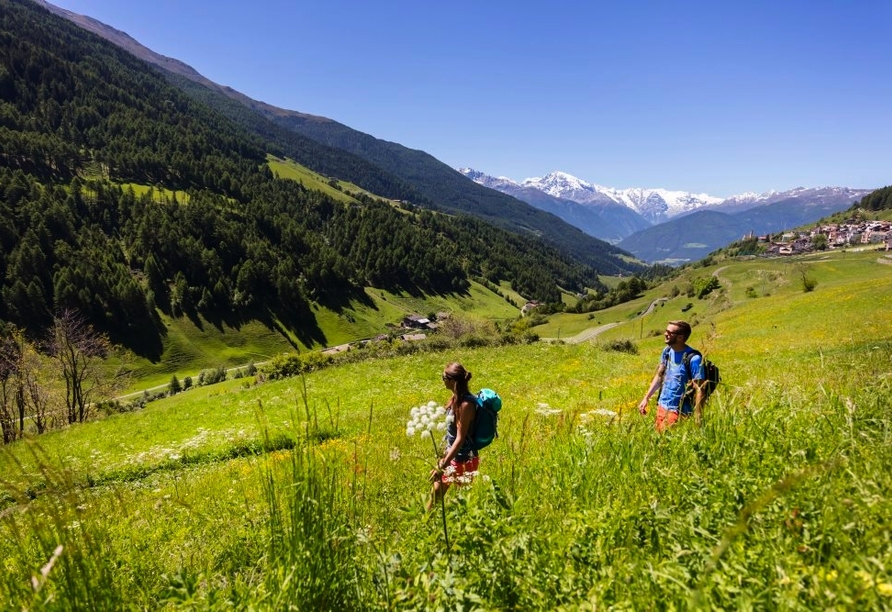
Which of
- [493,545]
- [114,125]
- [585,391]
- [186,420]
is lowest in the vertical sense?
[186,420]

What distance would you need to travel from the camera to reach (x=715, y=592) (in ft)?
6.79

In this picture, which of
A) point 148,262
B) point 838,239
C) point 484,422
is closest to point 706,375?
point 484,422

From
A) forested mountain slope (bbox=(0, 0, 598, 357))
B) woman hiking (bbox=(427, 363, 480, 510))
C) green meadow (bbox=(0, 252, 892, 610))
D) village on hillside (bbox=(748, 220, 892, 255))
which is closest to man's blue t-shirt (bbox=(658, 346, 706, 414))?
green meadow (bbox=(0, 252, 892, 610))

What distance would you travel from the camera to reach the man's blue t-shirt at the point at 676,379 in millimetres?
6914

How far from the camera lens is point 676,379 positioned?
23.3 feet

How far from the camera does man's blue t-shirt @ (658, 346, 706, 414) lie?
22.7ft

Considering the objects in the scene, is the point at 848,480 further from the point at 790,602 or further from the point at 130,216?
the point at 130,216

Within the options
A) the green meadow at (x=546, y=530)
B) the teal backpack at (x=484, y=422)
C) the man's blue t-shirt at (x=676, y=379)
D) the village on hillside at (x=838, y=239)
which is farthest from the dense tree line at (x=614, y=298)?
the teal backpack at (x=484, y=422)

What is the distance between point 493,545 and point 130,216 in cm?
16946

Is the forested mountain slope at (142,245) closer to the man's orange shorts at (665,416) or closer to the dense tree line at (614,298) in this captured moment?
the dense tree line at (614,298)

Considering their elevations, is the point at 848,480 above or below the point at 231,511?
above

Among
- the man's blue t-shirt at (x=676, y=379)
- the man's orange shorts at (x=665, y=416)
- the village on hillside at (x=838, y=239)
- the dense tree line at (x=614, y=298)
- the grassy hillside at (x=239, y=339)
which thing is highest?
the village on hillside at (x=838, y=239)

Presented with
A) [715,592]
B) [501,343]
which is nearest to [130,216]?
[501,343]

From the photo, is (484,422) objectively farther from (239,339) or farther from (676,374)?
(239,339)
